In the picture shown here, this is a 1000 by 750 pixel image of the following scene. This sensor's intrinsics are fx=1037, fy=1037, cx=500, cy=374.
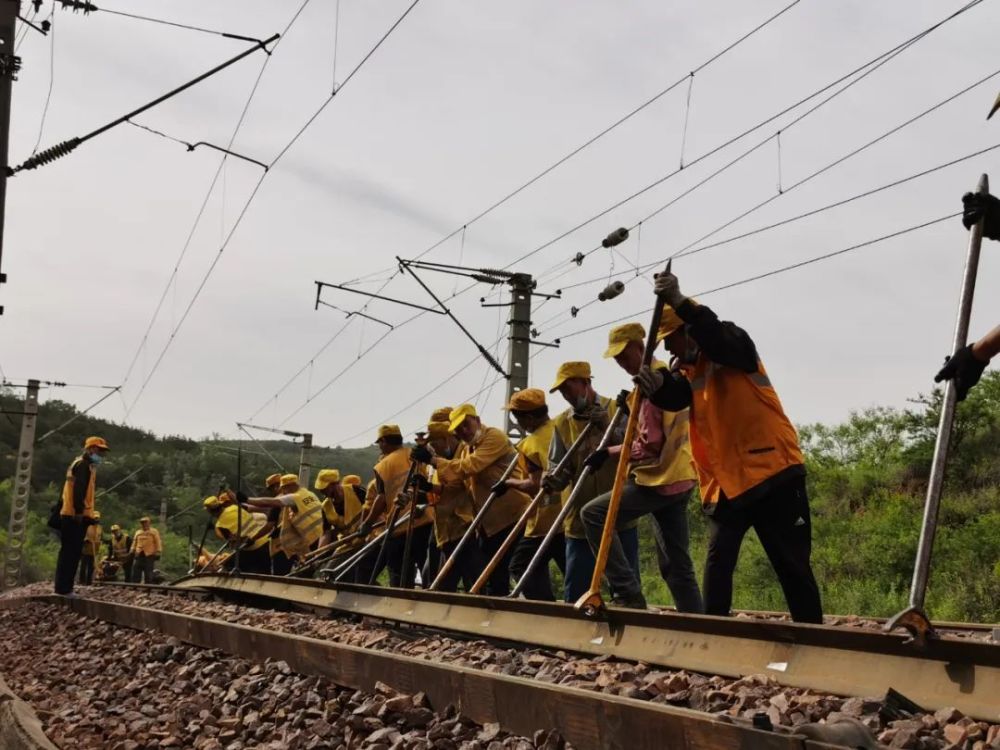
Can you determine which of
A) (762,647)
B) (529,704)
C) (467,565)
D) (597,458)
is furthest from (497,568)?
(529,704)

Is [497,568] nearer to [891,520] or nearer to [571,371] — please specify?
[571,371]

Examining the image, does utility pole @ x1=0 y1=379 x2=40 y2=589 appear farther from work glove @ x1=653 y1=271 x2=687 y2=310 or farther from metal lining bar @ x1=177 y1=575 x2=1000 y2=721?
work glove @ x1=653 y1=271 x2=687 y2=310

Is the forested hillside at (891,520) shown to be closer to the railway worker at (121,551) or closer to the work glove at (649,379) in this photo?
the railway worker at (121,551)

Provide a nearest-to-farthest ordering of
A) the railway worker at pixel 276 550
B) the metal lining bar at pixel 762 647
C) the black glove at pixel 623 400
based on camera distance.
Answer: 1. the metal lining bar at pixel 762 647
2. the black glove at pixel 623 400
3. the railway worker at pixel 276 550

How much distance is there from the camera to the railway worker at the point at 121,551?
3111 centimetres

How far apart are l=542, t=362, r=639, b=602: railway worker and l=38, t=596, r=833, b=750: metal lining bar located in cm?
242

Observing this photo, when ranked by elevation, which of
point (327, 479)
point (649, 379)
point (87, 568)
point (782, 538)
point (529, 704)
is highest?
point (327, 479)

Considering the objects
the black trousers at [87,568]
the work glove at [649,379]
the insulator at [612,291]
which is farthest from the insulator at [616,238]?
the black trousers at [87,568]

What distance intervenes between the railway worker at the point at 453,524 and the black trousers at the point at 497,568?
0.33ft

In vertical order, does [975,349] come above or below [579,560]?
above

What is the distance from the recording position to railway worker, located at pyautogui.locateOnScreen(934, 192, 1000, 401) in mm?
3785

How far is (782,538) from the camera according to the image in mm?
5012

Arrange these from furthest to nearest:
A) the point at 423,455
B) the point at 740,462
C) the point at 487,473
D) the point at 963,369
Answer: the point at 423,455, the point at 487,473, the point at 740,462, the point at 963,369

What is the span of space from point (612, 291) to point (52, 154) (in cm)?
916
